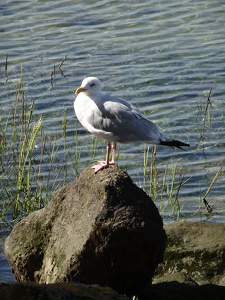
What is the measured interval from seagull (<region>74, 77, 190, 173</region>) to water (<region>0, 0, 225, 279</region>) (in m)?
1.37

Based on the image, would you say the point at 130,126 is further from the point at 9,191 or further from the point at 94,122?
the point at 9,191

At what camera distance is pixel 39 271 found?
607 centimetres

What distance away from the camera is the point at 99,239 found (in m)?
5.57

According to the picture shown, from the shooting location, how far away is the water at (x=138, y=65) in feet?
30.7

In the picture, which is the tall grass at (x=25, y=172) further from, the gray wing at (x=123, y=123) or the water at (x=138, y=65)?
the gray wing at (x=123, y=123)

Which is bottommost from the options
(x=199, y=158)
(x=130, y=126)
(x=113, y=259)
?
(x=199, y=158)

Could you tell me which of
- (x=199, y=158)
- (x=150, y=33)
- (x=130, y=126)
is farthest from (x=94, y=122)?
(x=150, y=33)

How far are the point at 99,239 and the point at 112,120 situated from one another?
1.46m

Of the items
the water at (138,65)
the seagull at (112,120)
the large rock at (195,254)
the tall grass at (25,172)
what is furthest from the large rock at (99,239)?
the water at (138,65)

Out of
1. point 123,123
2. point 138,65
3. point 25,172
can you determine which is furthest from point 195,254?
point 138,65

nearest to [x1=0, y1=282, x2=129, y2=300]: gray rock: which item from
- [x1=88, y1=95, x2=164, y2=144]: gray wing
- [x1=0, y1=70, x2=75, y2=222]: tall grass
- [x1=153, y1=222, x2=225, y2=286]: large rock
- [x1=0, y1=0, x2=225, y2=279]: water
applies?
[x1=153, y1=222, x2=225, y2=286]: large rock

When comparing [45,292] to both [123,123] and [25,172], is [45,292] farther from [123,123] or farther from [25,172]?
[25,172]

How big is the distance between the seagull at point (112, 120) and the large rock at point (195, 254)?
31.0 inches

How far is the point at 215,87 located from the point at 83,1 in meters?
4.42
